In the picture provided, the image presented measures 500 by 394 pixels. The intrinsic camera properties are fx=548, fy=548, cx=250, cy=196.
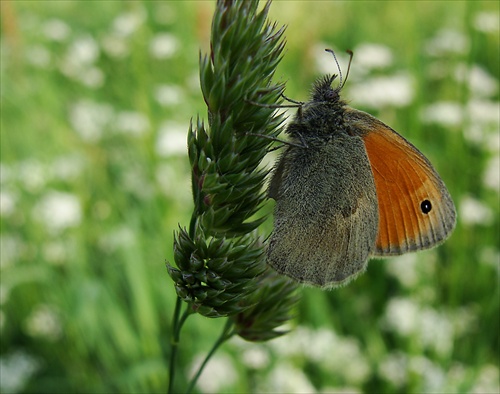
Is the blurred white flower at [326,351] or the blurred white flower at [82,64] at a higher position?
the blurred white flower at [82,64]

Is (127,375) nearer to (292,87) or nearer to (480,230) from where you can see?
(480,230)

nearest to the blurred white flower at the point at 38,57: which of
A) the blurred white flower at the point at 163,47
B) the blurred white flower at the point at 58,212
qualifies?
the blurred white flower at the point at 163,47

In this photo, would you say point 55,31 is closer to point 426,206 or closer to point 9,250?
point 9,250

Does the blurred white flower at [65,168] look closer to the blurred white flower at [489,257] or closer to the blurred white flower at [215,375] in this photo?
the blurred white flower at [215,375]

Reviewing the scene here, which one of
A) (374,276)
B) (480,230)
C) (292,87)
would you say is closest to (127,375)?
(374,276)

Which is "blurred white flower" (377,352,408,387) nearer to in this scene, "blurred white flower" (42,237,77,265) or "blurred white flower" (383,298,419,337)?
"blurred white flower" (383,298,419,337)

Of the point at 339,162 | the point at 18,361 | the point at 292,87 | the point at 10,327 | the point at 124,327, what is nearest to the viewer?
the point at 339,162

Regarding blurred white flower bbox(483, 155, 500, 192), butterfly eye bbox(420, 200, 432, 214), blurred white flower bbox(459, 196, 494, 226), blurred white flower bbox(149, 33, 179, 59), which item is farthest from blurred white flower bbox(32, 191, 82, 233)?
blurred white flower bbox(483, 155, 500, 192)
